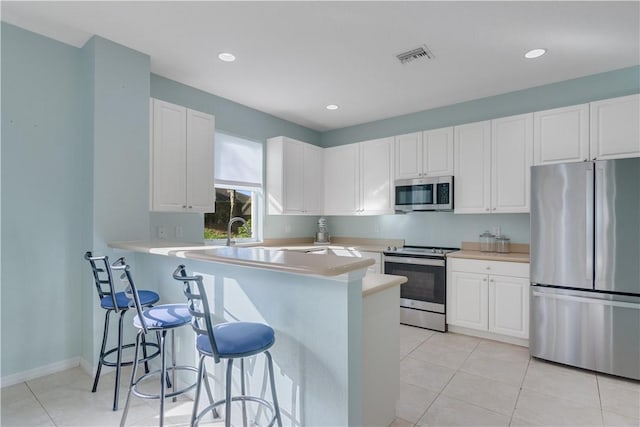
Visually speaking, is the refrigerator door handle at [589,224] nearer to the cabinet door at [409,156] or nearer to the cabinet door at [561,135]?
the cabinet door at [561,135]

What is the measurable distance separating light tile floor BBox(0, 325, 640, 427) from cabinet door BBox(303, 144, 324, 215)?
2565 millimetres

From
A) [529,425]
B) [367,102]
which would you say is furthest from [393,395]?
[367,102]

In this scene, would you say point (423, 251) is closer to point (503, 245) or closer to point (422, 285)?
point (422, 285)

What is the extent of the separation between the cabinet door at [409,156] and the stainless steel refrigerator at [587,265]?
1394mm

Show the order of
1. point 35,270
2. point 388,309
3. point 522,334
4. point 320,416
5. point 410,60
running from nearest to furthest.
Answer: point 320,416
point 388,309
point 35,270
point 410,60
point 522,334

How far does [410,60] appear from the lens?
3010 mm

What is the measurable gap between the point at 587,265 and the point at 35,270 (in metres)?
4.52

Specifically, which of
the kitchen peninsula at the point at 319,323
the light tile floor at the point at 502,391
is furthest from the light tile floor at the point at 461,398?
the kitchen peninsula at the point at 319,323

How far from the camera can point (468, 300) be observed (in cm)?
357

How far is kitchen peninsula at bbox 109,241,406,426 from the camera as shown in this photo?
5.03ft

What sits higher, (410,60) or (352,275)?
(410,60)

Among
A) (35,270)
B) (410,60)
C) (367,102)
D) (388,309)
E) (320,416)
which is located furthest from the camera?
(367,102)

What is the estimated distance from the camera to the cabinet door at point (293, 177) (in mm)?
4488

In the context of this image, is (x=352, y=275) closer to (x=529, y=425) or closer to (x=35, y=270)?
(x=529, y=425)
